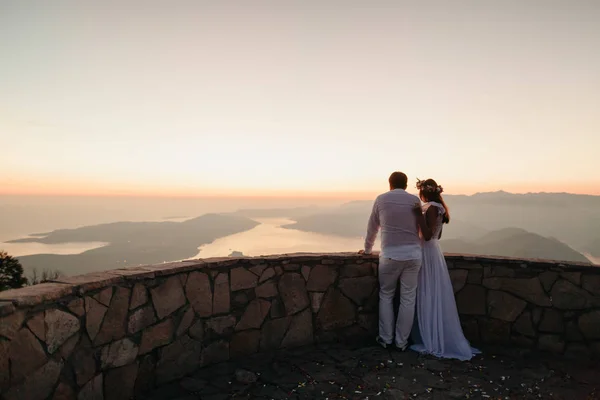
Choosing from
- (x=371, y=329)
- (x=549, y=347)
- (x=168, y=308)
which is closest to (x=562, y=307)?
(x=549, y=347)

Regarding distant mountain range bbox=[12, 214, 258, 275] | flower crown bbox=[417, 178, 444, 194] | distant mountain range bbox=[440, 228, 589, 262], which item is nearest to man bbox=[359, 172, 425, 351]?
flower crown bbox=[417, 178, 444, 194]

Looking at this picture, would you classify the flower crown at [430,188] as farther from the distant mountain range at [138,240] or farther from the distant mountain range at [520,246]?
the distant mountain range at [520,246]

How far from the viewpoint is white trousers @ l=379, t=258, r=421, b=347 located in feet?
14.7

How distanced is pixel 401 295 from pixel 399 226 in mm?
847

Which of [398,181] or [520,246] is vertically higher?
[398,181]

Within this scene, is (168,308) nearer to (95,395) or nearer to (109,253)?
(95,395)

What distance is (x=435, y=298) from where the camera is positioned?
455 centimetres

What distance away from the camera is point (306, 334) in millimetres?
4605

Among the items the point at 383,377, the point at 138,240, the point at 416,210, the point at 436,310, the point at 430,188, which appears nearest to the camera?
the point at 383,377

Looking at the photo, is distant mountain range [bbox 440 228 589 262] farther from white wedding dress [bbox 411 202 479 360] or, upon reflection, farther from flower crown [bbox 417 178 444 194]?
flower crown [bbox 417 178 444 194]

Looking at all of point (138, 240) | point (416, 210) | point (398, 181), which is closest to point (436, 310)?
point (416, 210)

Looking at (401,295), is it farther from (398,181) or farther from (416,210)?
(398,181)

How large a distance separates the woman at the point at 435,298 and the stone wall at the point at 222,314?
1.34 ft

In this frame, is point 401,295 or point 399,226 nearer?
point 399,226
